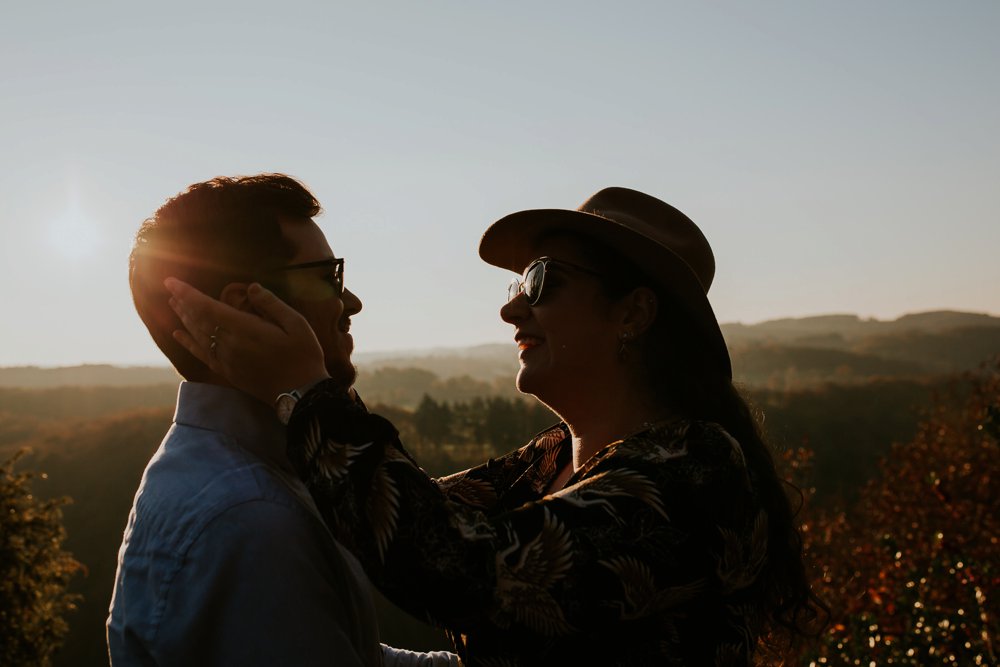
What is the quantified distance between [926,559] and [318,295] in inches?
413

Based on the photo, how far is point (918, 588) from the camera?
7.42 metres

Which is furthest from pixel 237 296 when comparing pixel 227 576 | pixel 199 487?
pixel 227 576

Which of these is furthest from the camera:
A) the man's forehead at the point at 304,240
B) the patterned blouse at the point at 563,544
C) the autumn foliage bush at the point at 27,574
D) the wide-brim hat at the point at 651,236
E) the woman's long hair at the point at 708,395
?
the autumn foliage bush at the point at 27,574

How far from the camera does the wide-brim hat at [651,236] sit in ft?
8.48

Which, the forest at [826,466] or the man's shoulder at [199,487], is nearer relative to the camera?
the man's shoulder at [199,487]

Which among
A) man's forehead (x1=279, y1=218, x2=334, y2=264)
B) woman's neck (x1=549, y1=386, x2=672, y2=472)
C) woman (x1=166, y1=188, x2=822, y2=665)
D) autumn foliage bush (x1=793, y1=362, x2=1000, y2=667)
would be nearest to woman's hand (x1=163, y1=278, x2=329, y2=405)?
woman (x1=166, y1=188, x2=822, y2=665)

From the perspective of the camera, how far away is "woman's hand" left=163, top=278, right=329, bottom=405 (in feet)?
6.31

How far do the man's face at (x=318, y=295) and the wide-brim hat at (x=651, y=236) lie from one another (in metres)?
0.83

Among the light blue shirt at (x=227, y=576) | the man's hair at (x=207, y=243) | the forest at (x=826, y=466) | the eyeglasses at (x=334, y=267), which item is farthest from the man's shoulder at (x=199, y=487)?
the forest at (x=826, y=466)

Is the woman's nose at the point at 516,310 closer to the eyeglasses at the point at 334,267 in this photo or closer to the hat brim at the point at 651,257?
the hat brim at the point at 651,257

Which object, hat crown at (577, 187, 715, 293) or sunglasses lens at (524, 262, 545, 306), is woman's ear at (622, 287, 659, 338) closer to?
hat crown at (577, 187, 715, 293)

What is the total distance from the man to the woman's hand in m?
0.20

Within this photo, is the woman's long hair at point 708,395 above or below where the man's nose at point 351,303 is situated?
below

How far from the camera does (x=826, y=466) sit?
35.3 m
